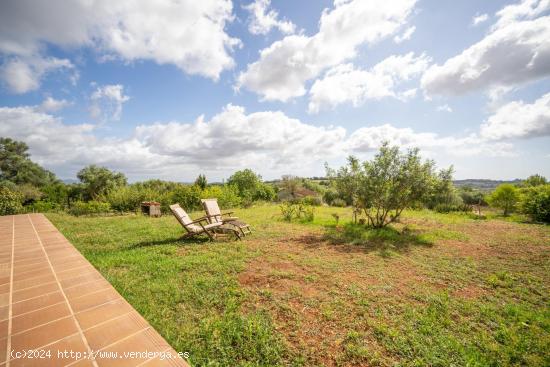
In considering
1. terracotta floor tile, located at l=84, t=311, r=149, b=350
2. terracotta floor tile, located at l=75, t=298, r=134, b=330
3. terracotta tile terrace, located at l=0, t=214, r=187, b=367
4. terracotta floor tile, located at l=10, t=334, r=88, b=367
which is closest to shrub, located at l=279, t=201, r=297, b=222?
terracotta tile terrace, located at l=0, t=214, r=187, b=367

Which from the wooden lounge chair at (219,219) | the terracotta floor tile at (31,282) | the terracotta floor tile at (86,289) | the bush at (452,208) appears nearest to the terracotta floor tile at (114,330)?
the terracotta floor tile at (86,289)

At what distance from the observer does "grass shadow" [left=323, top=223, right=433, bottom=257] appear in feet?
20.4

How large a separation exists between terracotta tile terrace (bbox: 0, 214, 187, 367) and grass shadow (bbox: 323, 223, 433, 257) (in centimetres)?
498

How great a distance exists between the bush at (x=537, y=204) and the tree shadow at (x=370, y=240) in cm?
818

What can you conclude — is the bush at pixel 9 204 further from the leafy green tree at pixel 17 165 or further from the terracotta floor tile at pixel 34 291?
the leafy green tree at pixel 17 165

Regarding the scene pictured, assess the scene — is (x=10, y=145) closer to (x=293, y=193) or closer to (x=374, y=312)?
(x=293, y=193)

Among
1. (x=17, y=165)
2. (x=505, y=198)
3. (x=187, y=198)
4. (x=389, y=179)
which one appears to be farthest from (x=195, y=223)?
(x=17, y=165)

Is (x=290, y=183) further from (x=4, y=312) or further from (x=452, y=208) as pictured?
(x=4, y=312)

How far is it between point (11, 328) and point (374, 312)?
13.4 feet

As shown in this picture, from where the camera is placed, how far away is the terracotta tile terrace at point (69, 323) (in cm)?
192

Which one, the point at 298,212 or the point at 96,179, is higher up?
the point at 96,179

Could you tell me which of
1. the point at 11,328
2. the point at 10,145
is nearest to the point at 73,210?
the point at 11,328

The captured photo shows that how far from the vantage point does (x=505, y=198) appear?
15438 mm

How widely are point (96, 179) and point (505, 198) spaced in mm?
35585
